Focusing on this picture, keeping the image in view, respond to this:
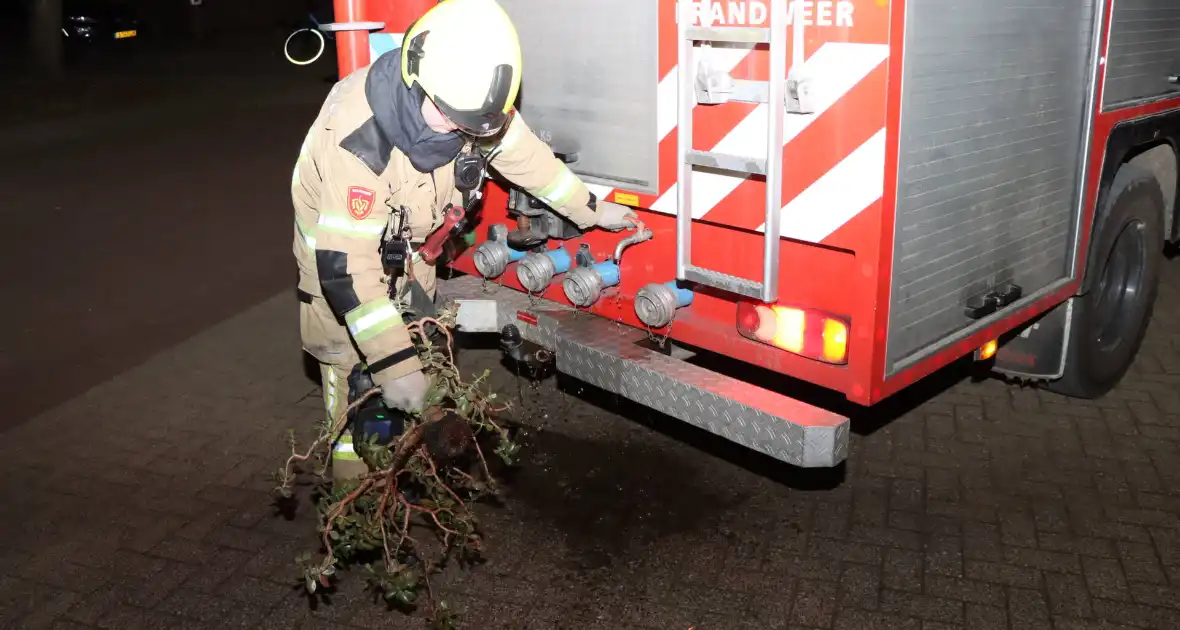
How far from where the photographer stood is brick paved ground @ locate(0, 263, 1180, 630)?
366cm

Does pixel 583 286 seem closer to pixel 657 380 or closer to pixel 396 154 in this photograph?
pixel 657 380

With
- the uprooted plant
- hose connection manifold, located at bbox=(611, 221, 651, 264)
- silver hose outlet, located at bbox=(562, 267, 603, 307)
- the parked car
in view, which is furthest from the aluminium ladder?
the parked car

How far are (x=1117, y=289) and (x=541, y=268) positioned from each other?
2.81 m

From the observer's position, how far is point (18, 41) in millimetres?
24031

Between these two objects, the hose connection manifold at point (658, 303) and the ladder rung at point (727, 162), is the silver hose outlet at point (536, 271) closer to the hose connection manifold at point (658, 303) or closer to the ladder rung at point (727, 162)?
the hose connection manifold at point (658, 303)

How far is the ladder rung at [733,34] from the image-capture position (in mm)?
3193

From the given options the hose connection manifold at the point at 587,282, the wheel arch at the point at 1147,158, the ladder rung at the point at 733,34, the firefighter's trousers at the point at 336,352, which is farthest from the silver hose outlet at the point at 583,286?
the wheel arch at the point at 1147,158

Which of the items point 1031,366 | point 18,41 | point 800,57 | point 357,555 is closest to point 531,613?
point 357,555

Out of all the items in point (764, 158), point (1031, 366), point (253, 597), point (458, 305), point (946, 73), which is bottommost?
point (253, 597)

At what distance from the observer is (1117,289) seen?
507 centimetres

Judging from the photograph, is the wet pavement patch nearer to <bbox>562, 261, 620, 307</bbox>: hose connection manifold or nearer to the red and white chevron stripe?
<bbox>562, 261, 620, 307</bbox>: hose connection manifold

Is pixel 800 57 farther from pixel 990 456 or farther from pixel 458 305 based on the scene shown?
pixel 990 456

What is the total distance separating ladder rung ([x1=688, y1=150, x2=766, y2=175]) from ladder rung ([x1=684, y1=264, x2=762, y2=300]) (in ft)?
1.18

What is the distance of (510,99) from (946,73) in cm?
131
